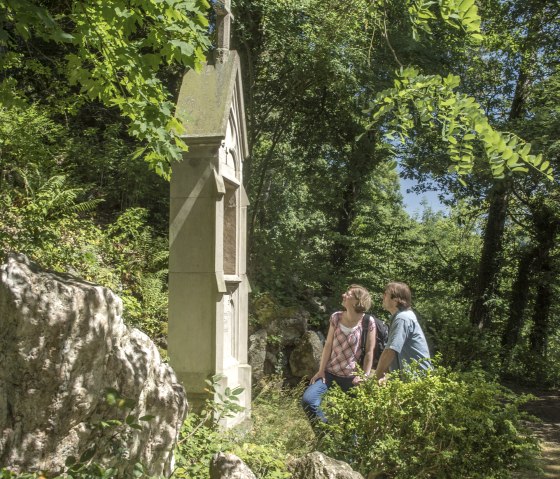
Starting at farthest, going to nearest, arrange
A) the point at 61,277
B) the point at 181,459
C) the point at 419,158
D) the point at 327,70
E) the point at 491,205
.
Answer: the point at 491,205, the point at 419,158, the point at 327,70, the point at 181,459, the point at 61,277

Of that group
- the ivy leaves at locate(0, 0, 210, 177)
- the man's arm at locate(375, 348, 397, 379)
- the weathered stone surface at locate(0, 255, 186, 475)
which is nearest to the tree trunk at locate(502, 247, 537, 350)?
the man's arm at locate(375, 348, 397, 379)

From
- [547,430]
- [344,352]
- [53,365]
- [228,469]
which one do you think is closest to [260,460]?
[228,469]

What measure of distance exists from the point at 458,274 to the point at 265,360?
319 inches

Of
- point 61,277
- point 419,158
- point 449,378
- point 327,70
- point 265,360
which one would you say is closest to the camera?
point 61,277

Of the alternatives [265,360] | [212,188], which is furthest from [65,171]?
[212,188]

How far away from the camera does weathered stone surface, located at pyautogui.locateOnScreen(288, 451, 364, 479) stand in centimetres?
345

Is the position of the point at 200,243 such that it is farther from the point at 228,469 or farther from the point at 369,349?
the point at 228,469

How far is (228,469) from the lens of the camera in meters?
3.04

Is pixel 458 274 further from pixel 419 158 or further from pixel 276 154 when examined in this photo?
pixel 276 154

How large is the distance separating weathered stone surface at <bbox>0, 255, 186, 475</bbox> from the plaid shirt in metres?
3.21

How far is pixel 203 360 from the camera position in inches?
220

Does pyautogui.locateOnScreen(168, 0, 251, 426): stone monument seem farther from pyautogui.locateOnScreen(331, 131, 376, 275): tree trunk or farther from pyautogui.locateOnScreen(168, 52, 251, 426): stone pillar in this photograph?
pyautogui.locateOnScreen(331, 131, 376, 275): tree trunk

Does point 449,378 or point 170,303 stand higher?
point 170,303

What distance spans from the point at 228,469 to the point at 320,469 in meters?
0.69
